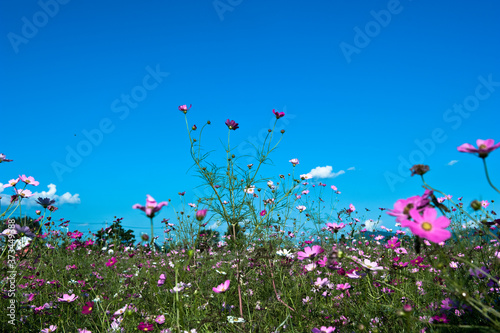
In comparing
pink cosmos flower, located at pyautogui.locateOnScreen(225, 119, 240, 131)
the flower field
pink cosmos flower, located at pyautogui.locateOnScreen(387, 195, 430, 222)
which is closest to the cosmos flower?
A: the flower field

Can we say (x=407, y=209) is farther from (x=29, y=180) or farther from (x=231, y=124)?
(x=29, y=180)

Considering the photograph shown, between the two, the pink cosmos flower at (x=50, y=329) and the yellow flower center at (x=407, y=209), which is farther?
the pink cosmos flower at (x=50, y=329)

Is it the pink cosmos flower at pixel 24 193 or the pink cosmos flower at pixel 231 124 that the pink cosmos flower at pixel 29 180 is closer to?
the pink cosmos flower at pixel 24 193

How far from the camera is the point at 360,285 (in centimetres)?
252

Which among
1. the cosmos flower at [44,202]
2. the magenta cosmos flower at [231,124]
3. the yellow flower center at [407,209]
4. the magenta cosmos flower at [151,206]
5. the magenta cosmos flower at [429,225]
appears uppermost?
the magenta cosmos flower at [231,124]

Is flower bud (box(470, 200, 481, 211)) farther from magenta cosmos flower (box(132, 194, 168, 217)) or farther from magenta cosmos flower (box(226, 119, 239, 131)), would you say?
magenta cosmos flower (box(226, 119, 239, 131))

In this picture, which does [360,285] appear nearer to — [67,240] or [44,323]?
[44,323]

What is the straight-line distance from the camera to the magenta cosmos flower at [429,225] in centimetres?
84

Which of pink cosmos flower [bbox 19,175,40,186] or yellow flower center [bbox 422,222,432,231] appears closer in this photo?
yellow flower center [bbox 422,222,432,231]

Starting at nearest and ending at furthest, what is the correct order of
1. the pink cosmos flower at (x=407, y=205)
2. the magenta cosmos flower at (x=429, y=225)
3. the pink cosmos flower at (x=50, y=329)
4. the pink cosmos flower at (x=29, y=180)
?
1. the magenta cosmos flower at (x=429, y=225)
2. the pink cosmos flower at (x=407, y=205)
3. the pink cosmos flower at (x=50, y=329)
4. the pink cosmos flower at (x=29, y=180)

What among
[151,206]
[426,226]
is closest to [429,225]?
[426,226]

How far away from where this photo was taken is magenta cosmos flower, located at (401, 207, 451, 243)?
33.2 inches

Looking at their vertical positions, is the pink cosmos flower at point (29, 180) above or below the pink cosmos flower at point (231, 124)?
below

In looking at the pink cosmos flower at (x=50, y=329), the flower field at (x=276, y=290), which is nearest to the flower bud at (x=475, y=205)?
the flower field at (x=276, y=290)
